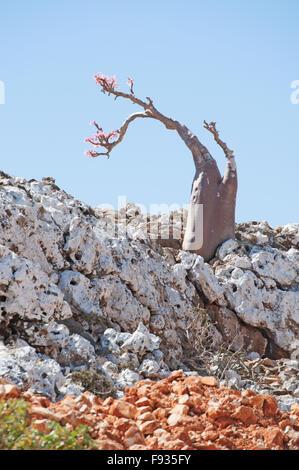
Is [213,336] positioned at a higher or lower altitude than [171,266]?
lower

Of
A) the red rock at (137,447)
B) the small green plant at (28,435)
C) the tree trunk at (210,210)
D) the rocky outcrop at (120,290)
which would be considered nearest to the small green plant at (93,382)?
the rocky outcrop at (120,290)

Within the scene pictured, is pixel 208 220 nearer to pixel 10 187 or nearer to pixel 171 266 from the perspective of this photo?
pixel 171 266

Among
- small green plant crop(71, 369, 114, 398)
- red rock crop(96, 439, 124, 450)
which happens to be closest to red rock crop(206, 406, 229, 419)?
red rock crop(96, 439, 124, 450)

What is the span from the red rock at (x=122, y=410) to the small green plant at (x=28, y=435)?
85cm

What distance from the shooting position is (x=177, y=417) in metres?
5.43

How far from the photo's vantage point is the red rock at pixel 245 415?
225 inches

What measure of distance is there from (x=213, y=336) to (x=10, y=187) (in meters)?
4.78

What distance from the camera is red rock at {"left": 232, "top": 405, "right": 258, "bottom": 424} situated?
572 centimetres

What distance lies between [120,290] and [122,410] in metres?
4.91

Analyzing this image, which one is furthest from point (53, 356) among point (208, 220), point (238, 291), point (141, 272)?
point (208, 220)

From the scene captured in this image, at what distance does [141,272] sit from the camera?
1090 centimetres

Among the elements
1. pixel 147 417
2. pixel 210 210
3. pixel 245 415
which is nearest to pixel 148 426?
pixel 147 417
